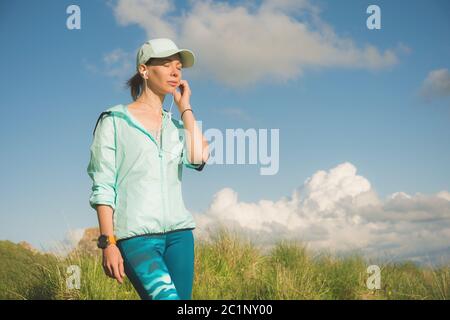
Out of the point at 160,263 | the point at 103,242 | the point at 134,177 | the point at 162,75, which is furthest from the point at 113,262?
the point at 162,75

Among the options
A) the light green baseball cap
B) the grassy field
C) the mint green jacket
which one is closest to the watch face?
the mint green jacket

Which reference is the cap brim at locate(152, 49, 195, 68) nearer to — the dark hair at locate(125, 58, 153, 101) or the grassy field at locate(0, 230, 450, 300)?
the dark hair at locate(125, 58, 153, 101)

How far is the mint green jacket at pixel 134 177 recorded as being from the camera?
10.5 feet

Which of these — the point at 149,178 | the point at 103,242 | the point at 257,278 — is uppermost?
the point at 149,178

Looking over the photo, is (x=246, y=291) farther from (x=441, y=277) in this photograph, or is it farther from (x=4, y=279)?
(x=4, y=279)

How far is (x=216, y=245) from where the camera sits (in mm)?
8219

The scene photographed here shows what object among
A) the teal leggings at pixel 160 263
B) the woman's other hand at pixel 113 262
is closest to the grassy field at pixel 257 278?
the teal leggings at pixel 160 263

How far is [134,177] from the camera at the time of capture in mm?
3322

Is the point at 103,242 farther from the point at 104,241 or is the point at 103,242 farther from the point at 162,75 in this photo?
the point at 162,75

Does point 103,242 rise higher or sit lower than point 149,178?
lower

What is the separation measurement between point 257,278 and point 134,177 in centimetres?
407

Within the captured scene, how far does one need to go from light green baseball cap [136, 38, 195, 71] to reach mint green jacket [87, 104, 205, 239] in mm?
423

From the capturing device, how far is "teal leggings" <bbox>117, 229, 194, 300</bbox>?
3.09 m

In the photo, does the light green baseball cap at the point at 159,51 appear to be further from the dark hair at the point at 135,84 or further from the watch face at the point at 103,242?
the watch face at the point at 103,242
